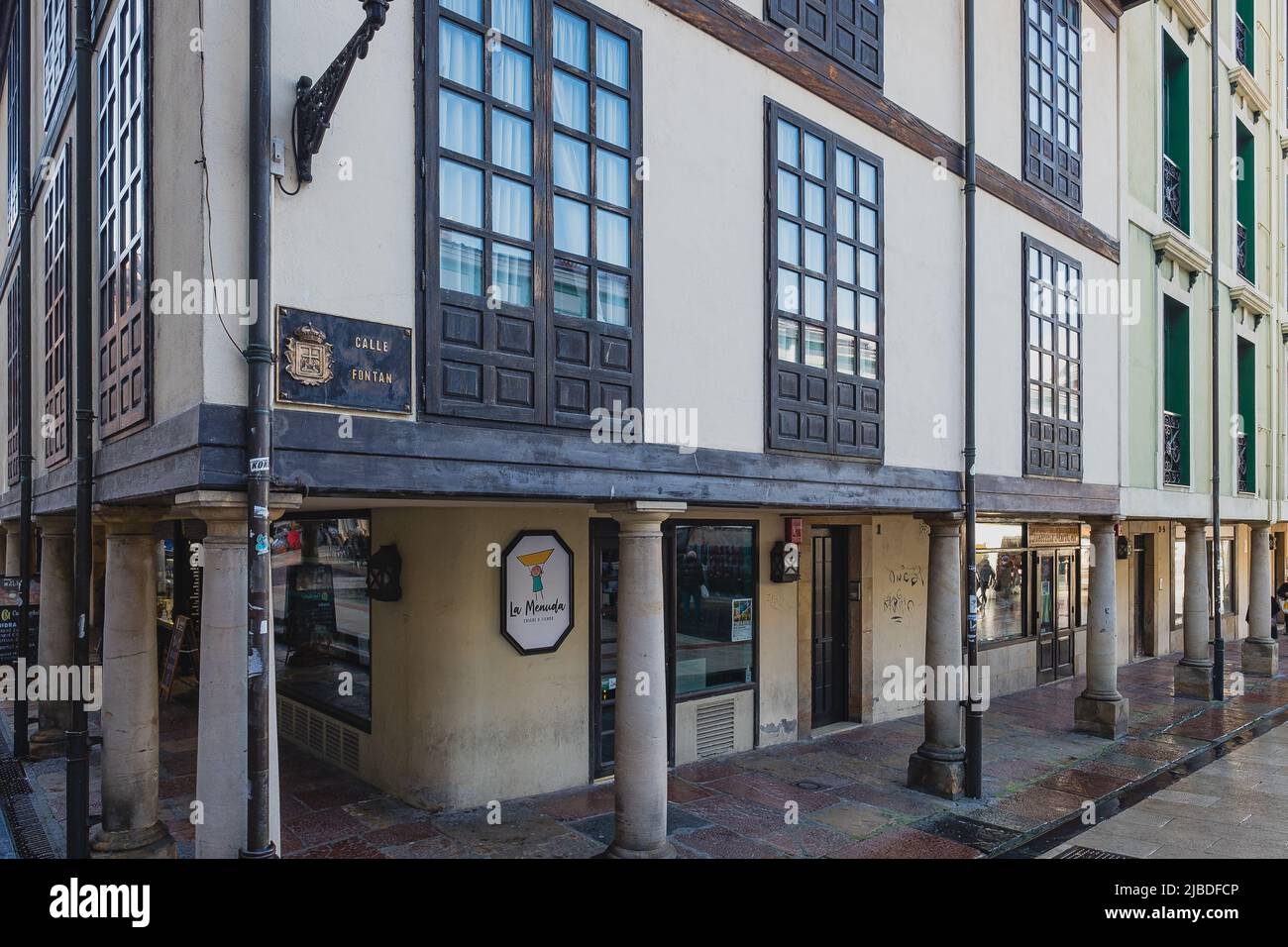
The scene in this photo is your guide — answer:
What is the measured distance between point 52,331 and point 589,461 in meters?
7.19

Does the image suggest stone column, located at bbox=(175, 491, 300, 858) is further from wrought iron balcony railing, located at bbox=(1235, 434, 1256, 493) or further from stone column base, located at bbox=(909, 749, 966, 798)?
wrought iron balcony railing, located at bbox=(1235, 434, 1256, 493)

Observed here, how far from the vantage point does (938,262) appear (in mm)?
10398

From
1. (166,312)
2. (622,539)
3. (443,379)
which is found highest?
(166,312)

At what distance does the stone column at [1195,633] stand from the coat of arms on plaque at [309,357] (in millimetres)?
15938

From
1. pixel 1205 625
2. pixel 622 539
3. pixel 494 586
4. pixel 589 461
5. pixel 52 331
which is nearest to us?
pixel 589 461

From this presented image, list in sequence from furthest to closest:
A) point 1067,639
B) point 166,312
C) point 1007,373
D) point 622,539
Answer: point 1067,639 → point 1007,373 → point 622,539 → point 166,312

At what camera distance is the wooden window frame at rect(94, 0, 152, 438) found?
5980 mm

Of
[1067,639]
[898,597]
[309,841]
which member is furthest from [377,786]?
[1067,639]

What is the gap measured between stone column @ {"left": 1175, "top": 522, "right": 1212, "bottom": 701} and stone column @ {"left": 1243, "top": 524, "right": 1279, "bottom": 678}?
12.0ft

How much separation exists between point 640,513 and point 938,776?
516cm

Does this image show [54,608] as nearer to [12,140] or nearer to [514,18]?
[12,140]

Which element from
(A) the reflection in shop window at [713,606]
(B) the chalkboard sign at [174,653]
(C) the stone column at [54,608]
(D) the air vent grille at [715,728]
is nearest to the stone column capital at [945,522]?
(A) the reflection in shop window at [713,606]

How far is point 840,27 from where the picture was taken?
30.5 ft
